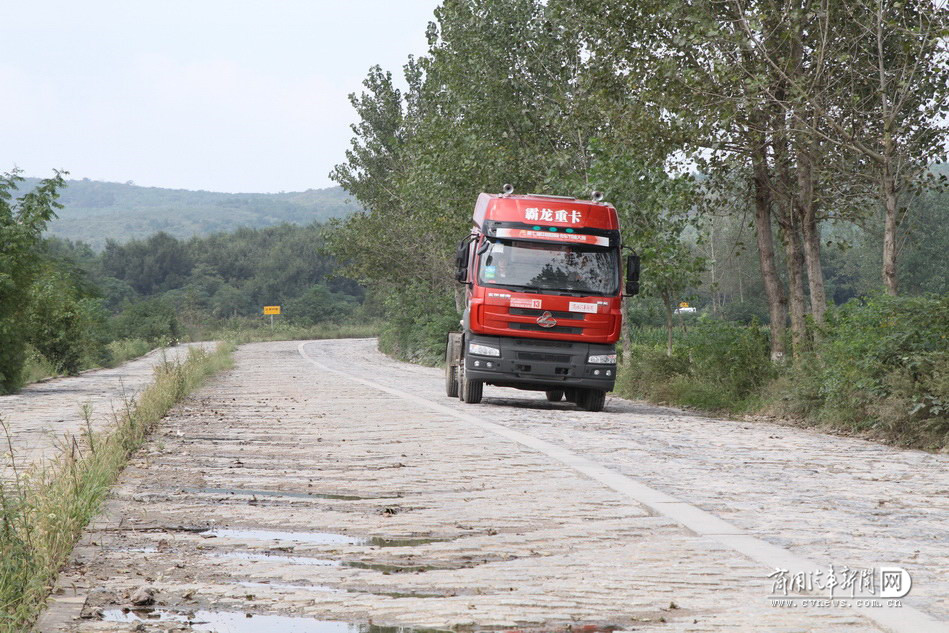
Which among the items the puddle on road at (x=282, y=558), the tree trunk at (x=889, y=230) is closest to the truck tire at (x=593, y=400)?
the tree trunk at (x=889, y=230)

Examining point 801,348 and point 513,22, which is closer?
point 801,348

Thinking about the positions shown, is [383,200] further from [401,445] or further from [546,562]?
[546,562]

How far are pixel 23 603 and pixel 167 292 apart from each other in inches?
5547

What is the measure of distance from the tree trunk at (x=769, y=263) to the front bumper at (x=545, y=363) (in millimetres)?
3616

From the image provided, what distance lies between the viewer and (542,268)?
59.3 ft

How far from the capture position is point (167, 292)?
14062 cm

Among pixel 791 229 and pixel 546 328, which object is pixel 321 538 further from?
pixel 791 229

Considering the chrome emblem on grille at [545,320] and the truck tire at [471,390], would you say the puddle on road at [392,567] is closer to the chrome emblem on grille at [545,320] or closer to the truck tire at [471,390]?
the chrome emblem on grille at [545,320]

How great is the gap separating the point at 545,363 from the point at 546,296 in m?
1.08

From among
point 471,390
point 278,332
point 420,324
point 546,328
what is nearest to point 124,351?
point 420,324

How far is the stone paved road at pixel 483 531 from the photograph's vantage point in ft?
16.1

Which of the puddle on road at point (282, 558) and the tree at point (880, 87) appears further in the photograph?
the tree at point (880, 87)

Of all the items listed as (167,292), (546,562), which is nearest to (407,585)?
(546,562)

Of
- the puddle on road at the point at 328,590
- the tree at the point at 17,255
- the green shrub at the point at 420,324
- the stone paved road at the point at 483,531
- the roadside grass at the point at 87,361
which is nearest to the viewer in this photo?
the stone paved road at the point at 483,531
